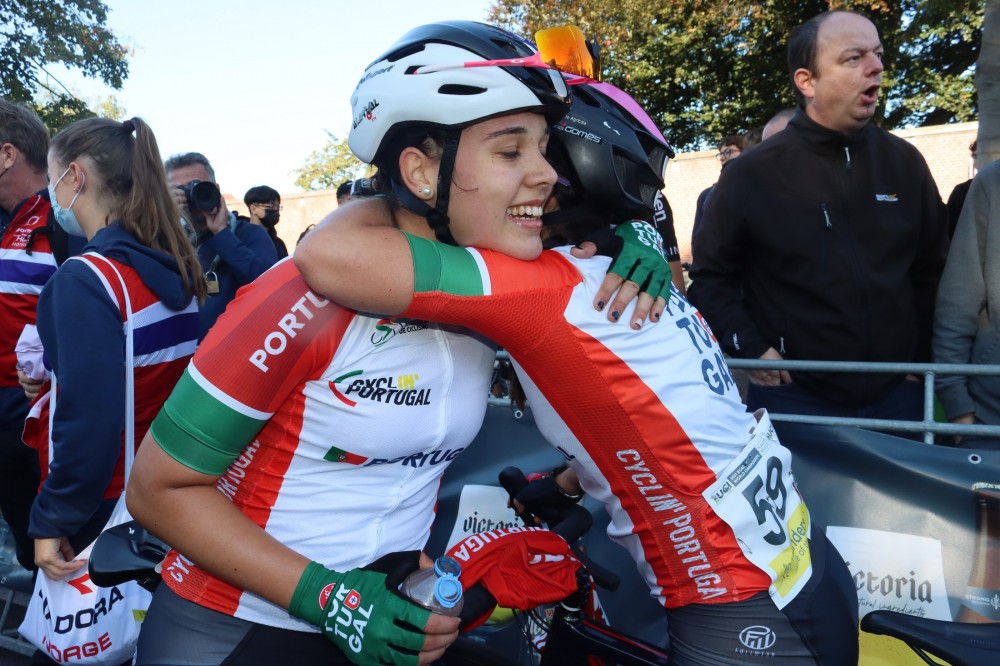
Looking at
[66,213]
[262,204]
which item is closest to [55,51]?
[262,204]

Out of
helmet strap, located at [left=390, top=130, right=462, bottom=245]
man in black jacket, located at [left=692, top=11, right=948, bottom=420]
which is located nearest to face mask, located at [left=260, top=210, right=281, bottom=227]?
man in black jacket, located at [left=692, top=11, right=948, bottom=420]

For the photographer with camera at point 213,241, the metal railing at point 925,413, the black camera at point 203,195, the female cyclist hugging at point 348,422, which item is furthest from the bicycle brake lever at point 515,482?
the black camera at point 203,195

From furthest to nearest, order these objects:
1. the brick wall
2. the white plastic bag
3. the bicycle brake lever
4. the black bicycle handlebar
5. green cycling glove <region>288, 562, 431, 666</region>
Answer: the brick wall, the white plastic bag, the bicycle brake lever, the black bicycle handlebar, green cycling glove <region>288, 562, 431, 666</region>

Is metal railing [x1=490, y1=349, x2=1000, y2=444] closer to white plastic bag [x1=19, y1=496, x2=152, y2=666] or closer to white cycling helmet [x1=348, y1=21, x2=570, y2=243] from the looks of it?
white cycling helmet [x1=348, y1=21, x2=570, y2=243]

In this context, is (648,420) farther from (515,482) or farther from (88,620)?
(88,620)

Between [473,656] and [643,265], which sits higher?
[643,265]

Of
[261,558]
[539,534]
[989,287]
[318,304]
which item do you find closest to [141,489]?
[261,558]

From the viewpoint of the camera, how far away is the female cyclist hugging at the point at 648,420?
165 centimetres

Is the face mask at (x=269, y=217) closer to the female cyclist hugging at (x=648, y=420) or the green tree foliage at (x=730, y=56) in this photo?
the female cyclist hugging at (x=648, y=420)

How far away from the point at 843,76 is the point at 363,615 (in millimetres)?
3160

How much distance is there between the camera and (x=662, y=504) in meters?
1.80

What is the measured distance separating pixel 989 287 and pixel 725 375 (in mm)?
2129

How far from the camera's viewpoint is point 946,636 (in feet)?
5.86

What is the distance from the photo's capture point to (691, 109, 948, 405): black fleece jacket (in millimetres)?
3441
